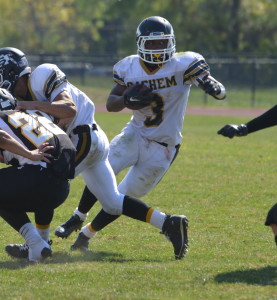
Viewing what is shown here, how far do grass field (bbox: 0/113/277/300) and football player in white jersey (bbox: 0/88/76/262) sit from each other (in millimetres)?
474

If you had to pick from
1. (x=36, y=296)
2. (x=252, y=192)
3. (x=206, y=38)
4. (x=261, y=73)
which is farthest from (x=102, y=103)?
(x=36, y=296)

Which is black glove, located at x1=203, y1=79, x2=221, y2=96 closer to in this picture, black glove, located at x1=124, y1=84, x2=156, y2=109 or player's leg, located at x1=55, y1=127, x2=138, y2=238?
black glove, located at x1=124, y1=84, x2=156, y2=109

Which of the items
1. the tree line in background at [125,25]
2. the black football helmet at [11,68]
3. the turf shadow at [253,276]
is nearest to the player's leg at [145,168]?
the black football helmet at [11,68]

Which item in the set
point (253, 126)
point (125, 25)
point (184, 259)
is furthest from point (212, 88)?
point (125, 25)

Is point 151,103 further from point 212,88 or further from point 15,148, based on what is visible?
point 15,148

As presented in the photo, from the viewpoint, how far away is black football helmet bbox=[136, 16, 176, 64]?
18.2ft

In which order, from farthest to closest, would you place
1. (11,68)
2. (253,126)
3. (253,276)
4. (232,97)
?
1. (232,97)
2. (11,68)
3. (253,126)
4. (253,276)

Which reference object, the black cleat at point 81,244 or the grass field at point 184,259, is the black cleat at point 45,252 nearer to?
the grass field at point 184,259

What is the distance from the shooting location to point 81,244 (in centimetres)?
549

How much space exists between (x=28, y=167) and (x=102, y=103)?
737 inches

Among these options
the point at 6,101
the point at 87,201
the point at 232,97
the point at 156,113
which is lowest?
the point at 232,97

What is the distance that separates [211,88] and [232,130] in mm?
541

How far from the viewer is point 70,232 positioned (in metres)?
5.72

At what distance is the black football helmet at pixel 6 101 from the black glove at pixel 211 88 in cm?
140
